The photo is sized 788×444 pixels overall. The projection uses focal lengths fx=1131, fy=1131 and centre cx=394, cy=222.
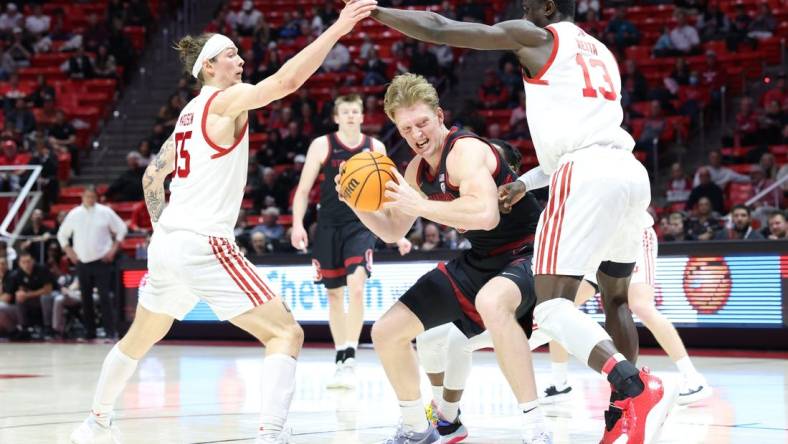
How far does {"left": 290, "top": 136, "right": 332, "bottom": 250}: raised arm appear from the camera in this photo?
8281 mm

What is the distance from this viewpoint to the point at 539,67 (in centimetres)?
485

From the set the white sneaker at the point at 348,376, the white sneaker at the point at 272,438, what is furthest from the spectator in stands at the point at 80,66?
the white sneaker at the point at 272,438

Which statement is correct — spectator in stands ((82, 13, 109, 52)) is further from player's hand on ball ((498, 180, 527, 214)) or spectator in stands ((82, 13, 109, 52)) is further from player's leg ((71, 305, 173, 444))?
player's hand on ball ((498, 180, 527, 214))

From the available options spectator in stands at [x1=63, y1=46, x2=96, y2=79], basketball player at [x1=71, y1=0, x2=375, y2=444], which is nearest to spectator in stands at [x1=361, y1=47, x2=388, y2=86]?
spectator in stands at [x1=63, y1=46, x2=96, y2=79]

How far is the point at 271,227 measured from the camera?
14.8m

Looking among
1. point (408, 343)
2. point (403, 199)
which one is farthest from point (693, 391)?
point (403, 199)

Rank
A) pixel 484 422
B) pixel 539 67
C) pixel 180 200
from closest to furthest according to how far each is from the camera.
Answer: pixel 539 67, pixel 180 200, pixel 484 422

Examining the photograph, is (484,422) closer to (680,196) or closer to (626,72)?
(680,196)

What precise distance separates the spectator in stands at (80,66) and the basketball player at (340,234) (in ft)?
45.5

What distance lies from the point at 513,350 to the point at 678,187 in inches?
397

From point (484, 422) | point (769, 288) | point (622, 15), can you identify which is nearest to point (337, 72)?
point (622, 15)

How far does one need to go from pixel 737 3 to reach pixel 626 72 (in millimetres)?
2545

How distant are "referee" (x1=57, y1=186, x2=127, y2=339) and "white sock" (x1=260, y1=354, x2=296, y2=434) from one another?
992 centimetres

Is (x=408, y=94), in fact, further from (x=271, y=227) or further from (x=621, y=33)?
(x=621, y=33)
